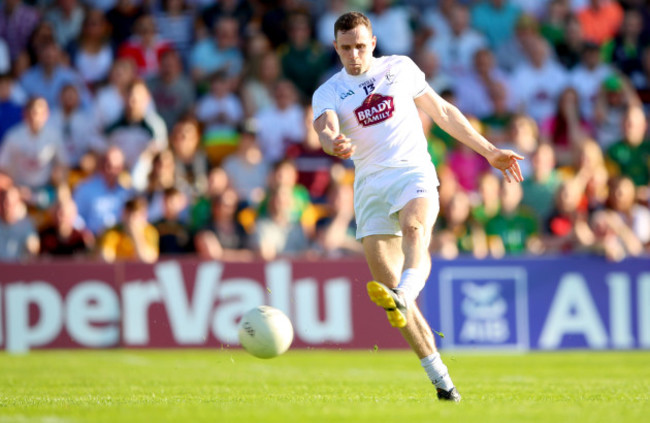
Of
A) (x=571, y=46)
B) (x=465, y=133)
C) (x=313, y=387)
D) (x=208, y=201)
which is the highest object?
(x=571, y=46)

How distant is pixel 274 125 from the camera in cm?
1705

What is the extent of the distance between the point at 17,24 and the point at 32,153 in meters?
3.45

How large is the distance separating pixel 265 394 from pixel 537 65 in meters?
11.0

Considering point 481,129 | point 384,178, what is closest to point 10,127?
point 481,129

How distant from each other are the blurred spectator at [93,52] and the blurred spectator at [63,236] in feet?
11.5

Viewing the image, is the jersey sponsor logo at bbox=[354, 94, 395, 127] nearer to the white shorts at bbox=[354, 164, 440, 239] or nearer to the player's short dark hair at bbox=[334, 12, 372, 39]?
the white shorts at bbox=[354, 164, 440, 239]

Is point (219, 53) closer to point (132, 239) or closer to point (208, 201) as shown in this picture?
point (208, 201)

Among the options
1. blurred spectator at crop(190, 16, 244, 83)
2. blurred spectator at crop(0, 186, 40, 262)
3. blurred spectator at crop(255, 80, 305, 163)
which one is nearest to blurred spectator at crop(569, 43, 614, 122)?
blurred spectator at crop(255, 80, 305, 163)

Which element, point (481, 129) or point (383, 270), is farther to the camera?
point (481, 129)

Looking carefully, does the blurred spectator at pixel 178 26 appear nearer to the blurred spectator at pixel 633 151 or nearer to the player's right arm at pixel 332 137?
the blurred spectator at pixel 633 151

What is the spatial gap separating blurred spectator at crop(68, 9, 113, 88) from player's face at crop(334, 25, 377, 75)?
10.4m

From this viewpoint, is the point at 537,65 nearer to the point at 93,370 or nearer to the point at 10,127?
the point at 10,127

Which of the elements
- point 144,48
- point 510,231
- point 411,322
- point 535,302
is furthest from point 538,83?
point 411,322

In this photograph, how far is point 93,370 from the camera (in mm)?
11953
